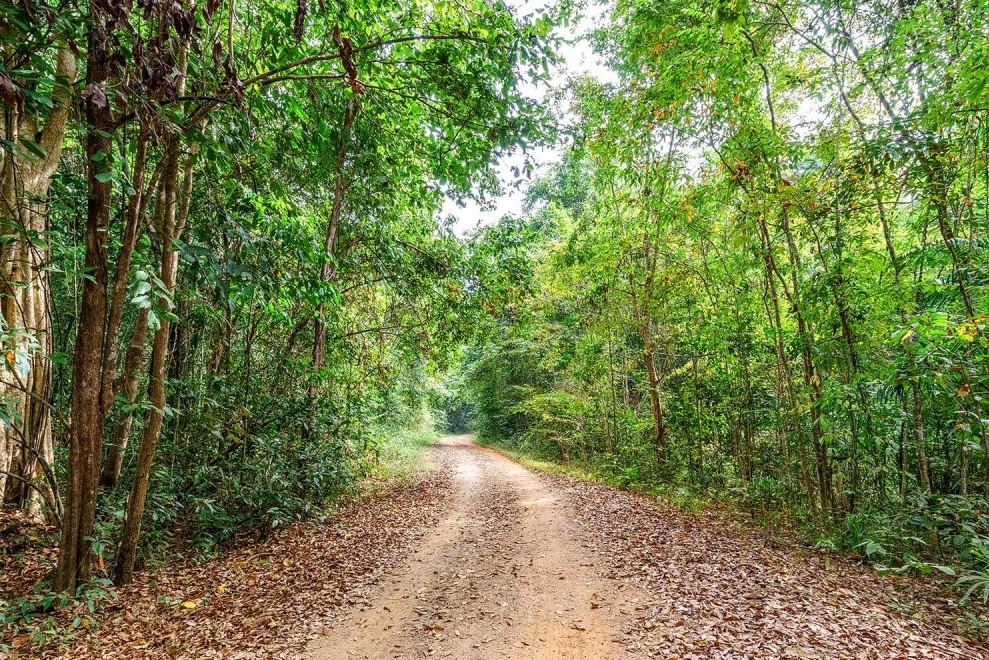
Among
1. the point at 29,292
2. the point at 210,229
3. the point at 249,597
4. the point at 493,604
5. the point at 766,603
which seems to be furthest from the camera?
the point at 210,229

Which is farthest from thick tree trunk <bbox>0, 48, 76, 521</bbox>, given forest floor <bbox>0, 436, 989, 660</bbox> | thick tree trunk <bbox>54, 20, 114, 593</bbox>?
forest floor <bbox>0, 436, 989, 660</bbox>

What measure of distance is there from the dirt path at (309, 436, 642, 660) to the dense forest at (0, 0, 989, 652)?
279 centimetres

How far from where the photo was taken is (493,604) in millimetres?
4801

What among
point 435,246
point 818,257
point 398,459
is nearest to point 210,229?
point 435,246

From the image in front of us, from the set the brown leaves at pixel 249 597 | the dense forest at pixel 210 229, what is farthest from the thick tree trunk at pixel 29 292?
the brown leaves at pixel 249 597

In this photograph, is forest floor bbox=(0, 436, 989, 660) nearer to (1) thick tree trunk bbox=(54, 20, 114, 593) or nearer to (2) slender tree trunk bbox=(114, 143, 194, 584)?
(2) slender tree trunk bbox=(114, 143, 194, 584)

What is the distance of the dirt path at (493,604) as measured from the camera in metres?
4.03

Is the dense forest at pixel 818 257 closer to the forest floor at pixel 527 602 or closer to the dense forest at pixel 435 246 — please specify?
the dense forest at pixel 435 246

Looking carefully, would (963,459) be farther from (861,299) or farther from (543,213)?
(543,213)

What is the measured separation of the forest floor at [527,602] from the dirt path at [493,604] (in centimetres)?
2

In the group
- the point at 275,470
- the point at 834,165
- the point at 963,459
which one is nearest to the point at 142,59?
the point at 275,470

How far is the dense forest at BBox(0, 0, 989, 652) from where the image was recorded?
4.32 metres

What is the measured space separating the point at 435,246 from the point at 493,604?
305 inches

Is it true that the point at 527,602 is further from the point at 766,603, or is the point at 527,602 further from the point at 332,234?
the point at 332,234
